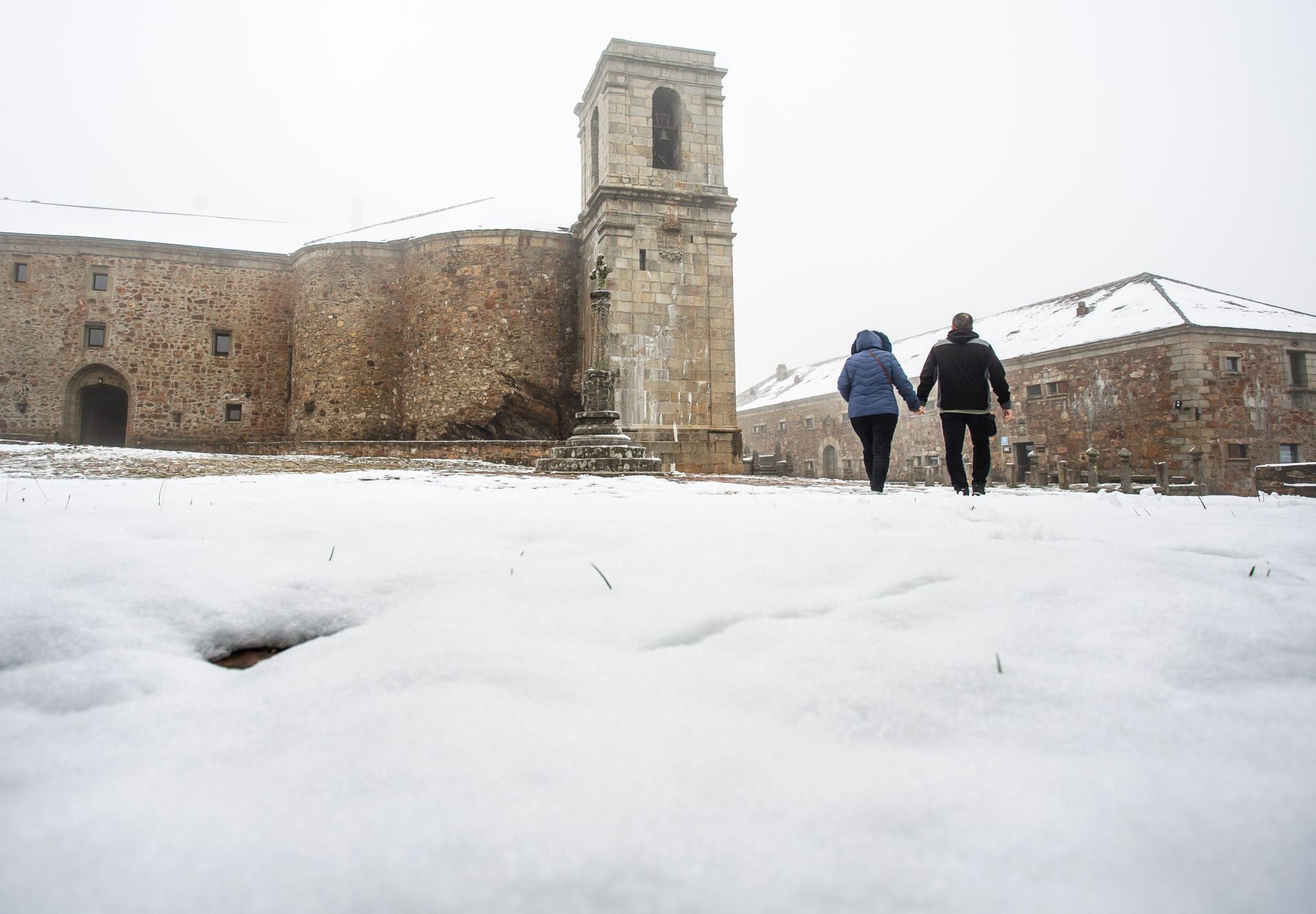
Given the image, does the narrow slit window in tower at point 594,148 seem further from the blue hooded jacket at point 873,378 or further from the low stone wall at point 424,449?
the blue hooded jacket at point 873,378

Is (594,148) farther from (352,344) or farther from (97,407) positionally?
(97,407)

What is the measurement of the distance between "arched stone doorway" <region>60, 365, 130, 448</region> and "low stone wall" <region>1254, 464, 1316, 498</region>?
22816 millimetres

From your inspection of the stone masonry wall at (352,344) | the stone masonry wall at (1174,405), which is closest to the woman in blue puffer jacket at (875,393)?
the stone masonry wall at (352,344)

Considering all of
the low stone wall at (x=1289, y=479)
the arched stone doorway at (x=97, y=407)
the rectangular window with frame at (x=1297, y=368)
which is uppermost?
the rectangular window with frame at (x=1297, y=368)

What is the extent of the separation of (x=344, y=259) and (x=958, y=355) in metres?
16.8

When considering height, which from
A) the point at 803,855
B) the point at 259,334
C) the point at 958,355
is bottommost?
the point at 803,855

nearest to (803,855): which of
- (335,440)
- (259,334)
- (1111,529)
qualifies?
(1111,529)

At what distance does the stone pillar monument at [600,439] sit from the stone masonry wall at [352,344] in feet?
30.7

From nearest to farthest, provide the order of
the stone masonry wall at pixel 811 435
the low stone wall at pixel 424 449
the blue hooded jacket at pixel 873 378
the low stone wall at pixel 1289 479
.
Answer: the blue hooded jacket at pixel 873 378
the low stone wall at pixel 1289 479
the low stone wall at pixel 424 449
the stone masonry wall at pixel 811 435

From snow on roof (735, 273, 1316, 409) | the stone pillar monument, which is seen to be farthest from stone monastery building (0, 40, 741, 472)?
snow on roof (735, 273, 1316, 409)

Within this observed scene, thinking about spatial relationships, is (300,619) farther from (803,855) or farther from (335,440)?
(335,440)

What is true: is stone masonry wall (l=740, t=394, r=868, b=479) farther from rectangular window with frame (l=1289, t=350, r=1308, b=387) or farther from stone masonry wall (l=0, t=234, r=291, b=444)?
stone masonry wall (l=0, t=234, r=291, b=444)

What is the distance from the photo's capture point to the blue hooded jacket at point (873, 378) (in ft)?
18.9

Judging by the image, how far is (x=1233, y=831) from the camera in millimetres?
905
